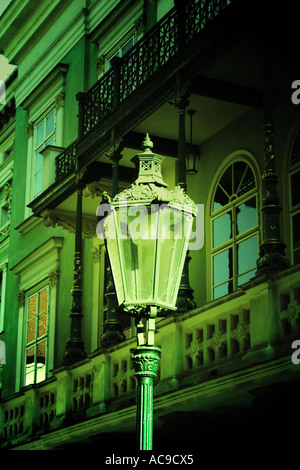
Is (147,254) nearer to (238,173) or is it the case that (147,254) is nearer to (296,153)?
(296,153)

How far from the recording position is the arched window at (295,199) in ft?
39.2

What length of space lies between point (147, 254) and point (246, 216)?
6.93 meters

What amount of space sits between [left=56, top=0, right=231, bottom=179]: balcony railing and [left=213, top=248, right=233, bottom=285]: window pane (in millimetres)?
2710

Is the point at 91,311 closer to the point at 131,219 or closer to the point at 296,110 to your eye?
the point at 296,110

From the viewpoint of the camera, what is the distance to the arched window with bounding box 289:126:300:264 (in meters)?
11.9

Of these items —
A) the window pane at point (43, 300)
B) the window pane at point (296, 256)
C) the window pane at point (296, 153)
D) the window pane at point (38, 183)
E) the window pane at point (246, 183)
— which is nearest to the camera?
the window pane at point (296, 256)

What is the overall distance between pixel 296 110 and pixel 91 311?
21.7 feet

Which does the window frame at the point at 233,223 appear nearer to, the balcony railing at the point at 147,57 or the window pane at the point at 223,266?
the window pane at the point at 223,266

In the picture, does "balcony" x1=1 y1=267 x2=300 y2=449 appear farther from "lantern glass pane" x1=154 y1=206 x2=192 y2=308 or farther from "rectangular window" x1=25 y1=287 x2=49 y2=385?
"rectangular window" x1=25 y1=287 x2=49 y2=385

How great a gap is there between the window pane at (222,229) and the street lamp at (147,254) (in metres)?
6.90

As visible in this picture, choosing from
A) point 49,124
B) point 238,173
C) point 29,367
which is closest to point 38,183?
point 49,124

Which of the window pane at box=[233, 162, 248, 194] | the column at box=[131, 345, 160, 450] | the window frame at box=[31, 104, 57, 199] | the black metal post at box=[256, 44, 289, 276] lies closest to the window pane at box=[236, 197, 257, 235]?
the window pane at box=[233, 162, 248, 194]

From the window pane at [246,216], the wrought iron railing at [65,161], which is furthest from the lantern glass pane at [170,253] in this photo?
the wrought iron railing at [65,161]
